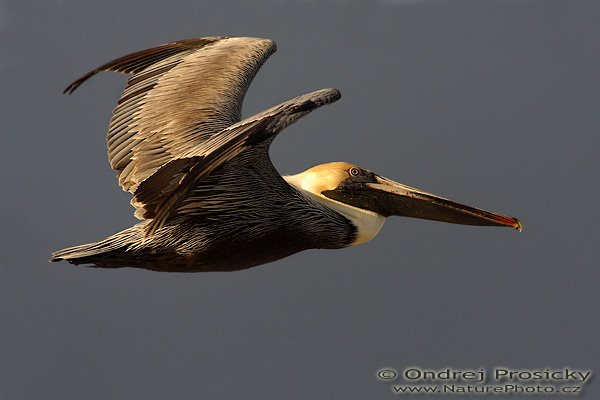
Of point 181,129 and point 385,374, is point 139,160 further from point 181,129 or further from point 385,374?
point 385,374

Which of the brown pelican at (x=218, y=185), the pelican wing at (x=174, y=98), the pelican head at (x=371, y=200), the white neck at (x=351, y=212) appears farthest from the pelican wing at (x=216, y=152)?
the pelican head at (x=371, y=200)

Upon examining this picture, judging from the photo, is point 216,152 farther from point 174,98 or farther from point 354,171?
point 354,171

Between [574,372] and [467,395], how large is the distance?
1135 millimetres

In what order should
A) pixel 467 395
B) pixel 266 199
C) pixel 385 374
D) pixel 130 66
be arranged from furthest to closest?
pixel 467 395 < pixel 385 374 < pixel 130 66 < pixel 266 199

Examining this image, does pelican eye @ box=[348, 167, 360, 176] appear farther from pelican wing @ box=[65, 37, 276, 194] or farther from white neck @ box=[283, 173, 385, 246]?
pelican wing @ box=[65, 37, 276, 194]

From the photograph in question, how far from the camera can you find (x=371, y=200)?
38.1ft

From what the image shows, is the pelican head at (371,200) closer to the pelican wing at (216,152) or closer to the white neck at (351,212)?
the white neck at (351,212)

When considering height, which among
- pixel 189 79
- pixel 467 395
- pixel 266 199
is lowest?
pixel 467 395

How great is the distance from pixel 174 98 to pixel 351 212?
5.61ft

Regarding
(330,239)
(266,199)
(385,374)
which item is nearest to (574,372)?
(385,374)

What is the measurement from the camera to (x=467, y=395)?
14.1 metres

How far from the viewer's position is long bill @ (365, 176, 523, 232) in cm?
1162

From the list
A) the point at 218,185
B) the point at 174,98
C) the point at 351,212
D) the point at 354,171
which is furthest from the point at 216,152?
the point at 354,171

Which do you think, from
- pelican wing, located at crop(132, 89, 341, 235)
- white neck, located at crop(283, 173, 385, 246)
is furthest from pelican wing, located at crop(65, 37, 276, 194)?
white neck, located at crop(283, 173, 385, 246)
